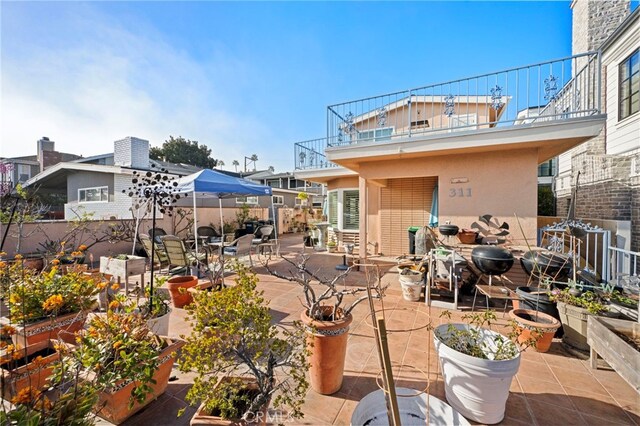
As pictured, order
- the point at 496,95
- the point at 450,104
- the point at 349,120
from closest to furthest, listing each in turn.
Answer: the point at 496,95 → the point at 450,104 → the point at 349,120

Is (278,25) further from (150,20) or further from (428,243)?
(428,243)

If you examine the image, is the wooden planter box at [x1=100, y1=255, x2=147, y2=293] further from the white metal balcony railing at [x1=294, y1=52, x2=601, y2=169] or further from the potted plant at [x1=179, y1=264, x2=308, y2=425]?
the white metal balcony railing at [x1=294, y1=52, x2=601, y2=169]

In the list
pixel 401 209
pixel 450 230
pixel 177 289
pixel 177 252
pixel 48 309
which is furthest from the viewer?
pixel 401 209

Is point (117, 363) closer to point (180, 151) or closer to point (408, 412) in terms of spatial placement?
point (408, 412)

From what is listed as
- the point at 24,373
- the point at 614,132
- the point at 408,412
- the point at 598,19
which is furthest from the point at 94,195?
the point at 598,19

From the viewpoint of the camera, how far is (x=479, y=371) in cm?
191

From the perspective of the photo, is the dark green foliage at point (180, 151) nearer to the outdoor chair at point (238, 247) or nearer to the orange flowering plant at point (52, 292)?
the outdoor chair at point (238, 247)

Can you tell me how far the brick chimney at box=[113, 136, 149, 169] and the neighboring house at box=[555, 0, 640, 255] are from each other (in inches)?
708

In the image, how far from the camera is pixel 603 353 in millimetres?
2242

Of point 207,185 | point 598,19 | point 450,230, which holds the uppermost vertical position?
point 598,19

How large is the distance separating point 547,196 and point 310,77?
12.4 m

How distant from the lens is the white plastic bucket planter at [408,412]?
5.71 feet

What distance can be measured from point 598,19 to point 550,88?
25.6 ft

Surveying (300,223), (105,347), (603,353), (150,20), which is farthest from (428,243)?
(300,223)
